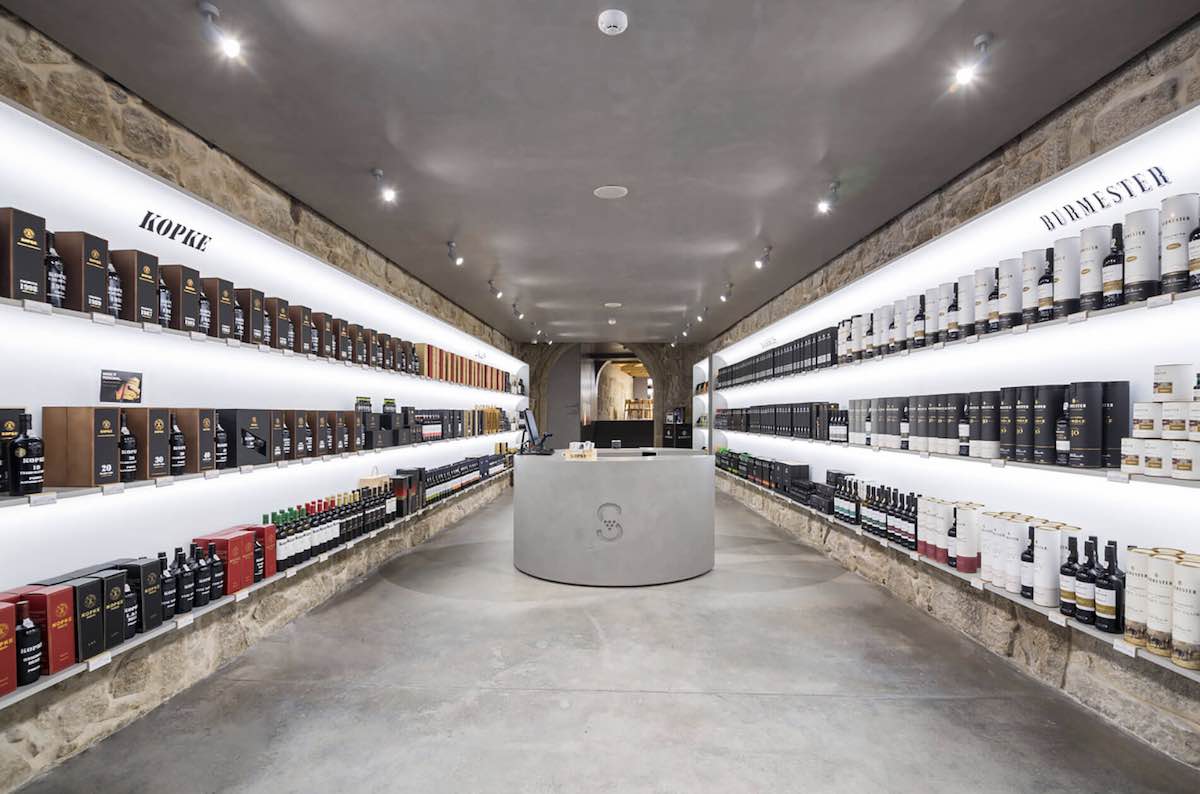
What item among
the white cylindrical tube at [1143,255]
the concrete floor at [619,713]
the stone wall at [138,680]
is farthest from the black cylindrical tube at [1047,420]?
the stone wall at [138,680]

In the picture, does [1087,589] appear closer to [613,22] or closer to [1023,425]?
[1023,425]

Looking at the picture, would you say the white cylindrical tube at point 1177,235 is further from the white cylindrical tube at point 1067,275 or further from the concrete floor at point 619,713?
the concrete floor at point 619,713

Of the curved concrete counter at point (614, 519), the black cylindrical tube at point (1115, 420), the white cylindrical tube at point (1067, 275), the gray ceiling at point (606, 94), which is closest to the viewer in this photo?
the gray ceiling at point (606, 94)

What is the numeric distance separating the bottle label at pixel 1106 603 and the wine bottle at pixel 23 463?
404 cm

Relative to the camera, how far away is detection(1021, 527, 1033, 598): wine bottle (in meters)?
2.87

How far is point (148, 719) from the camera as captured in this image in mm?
2711

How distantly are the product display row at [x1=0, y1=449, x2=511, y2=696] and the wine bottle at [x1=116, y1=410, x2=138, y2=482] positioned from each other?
15.4 inches

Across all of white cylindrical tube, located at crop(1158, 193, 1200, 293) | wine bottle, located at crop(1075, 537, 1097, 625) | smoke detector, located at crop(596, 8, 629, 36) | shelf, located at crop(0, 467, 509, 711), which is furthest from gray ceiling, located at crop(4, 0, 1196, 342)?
shelf, located at crop(0, 467, 509, 711)

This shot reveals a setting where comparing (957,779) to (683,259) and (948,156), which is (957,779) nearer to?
(948,156)

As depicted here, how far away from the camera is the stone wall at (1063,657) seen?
2396 mm

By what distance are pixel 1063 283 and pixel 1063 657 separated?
5.85 ft

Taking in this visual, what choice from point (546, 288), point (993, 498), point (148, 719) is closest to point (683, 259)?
point (546, 288)

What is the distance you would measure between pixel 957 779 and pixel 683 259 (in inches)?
183

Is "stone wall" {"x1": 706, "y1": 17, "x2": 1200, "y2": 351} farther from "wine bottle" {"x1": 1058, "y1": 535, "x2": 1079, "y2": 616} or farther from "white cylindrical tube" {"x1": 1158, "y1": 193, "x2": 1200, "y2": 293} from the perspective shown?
"wine bottle" {"x1": 1058, "y1": 535, "x2": 1079, "y2": 616}
